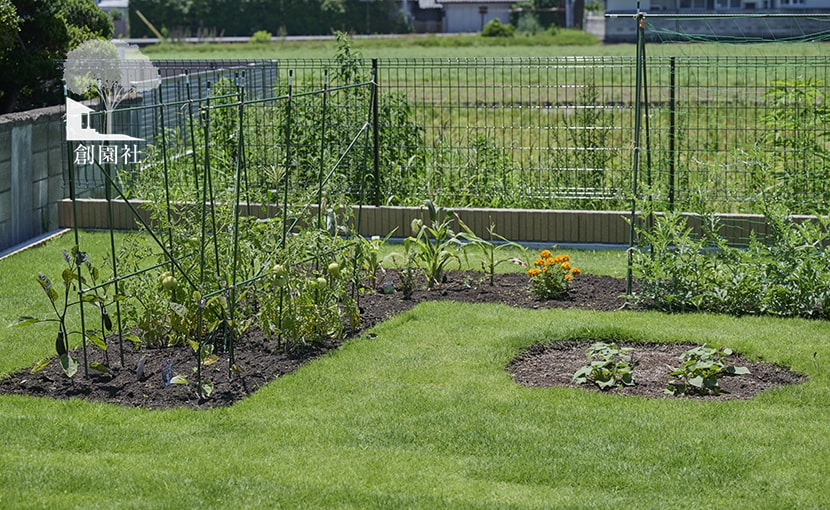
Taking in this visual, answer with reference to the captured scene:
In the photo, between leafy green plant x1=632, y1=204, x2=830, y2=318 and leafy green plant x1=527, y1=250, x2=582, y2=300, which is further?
leafy green plant x1=527, y1=250, x2=582, y2=300

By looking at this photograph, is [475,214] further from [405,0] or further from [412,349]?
[405,0]

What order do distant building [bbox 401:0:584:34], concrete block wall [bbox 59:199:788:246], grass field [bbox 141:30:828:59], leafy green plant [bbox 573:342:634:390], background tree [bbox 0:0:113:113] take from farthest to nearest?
distant building [bbox 401:0:584:34] → grass field [bbox 141:30:828:59] → background tree [bbox 0:0:113:113] → concrete block wall [bbox 59:199:788:246] → leafy green plant [bbox 573:342:634:390]

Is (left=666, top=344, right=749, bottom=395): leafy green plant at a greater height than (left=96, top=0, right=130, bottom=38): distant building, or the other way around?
(left=96, top=0, right=130, bottom=38): distant building

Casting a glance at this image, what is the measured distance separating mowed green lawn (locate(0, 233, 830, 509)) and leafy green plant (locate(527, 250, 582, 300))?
1.66m

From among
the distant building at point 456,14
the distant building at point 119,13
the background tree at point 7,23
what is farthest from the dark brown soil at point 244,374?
the distant building at point 456,14

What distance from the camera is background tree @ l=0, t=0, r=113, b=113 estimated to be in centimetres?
1417

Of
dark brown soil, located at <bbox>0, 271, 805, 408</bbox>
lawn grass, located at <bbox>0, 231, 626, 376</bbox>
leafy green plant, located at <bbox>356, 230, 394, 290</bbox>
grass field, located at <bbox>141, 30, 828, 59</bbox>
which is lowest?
dark brown soil, located at <bbox>0, 271, 805, 408</bbox>

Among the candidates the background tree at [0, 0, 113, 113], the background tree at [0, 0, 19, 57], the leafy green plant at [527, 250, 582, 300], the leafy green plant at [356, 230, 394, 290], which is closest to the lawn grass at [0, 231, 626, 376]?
the leafy green plant at [356, 230, 394, 290]

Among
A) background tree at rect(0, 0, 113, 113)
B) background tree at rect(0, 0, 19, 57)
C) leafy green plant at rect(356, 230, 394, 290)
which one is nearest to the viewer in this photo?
leafy green plant at rect(356, 230, 394, 290)

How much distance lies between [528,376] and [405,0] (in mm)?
81730

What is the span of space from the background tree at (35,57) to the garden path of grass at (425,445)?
27.5 ft

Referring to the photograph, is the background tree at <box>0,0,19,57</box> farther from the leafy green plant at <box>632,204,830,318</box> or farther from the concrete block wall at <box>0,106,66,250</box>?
the leafy green plant at <box>632,204,830,318</box>

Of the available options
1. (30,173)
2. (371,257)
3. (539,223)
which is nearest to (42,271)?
(30,173)

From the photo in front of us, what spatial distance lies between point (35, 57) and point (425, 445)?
10.1 meters
